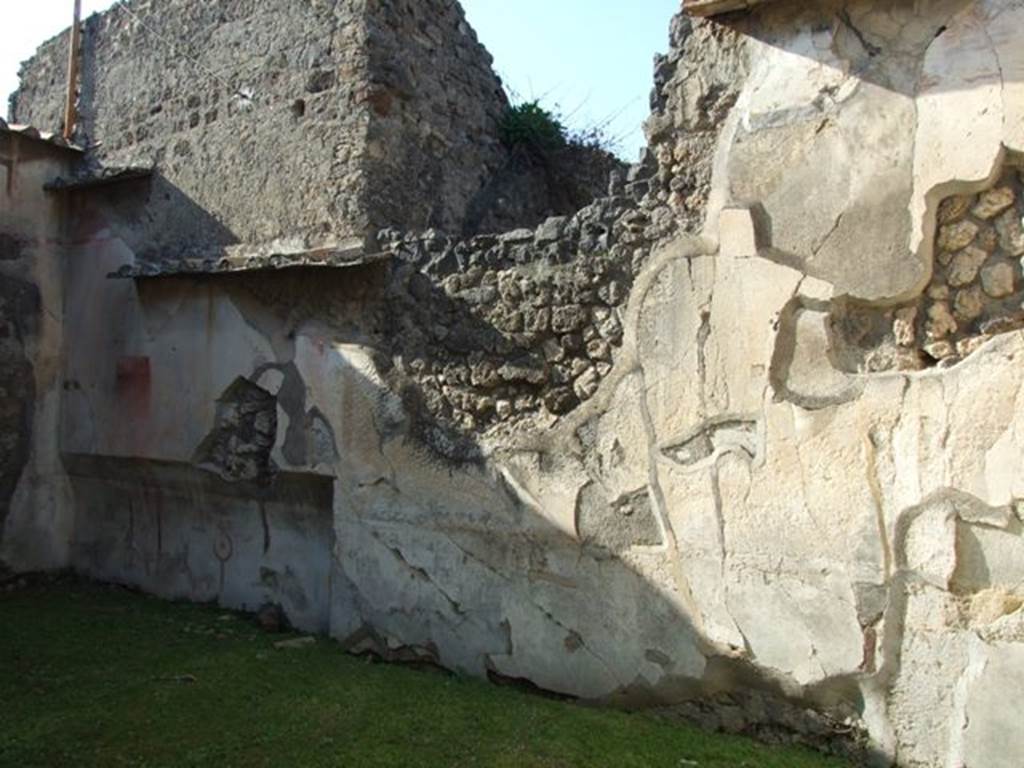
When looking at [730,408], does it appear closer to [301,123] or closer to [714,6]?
[714,6]

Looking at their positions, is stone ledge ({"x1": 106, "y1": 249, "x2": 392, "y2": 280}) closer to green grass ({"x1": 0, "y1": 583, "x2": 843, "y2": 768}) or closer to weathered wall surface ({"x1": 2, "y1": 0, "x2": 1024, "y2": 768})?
weathered wall surface ({"x1": 2, "y1": 0, "x2": 1024, "y2": 768})

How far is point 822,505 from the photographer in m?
2.74

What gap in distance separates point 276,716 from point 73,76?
4331 mm

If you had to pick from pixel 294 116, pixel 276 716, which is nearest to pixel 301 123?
pixel 294 116

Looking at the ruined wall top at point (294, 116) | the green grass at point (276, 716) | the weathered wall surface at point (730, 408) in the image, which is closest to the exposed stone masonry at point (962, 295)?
the weathered wall surface at point (730, 408)

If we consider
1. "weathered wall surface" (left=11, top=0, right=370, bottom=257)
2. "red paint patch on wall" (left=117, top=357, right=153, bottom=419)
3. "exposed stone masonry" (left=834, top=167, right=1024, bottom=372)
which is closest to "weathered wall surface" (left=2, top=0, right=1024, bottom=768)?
"exposed stone masonry" (left=834, top=167, right=1024, bottom=372)

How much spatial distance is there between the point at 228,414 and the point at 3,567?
6.12 ft

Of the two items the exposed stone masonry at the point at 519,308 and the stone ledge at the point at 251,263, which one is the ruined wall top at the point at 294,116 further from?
the exposed stone masonry at the point at 519,308

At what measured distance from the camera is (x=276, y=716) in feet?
10.2

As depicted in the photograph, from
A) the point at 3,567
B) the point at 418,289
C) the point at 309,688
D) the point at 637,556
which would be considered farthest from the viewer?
the point at 3,567

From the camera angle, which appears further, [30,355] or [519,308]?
[30,355]

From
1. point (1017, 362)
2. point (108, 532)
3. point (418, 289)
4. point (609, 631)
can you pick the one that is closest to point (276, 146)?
point (418, 289)

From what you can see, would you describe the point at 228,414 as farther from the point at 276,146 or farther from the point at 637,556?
the point at 637,556

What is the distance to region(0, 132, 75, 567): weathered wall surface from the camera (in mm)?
5008
